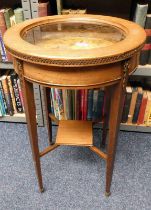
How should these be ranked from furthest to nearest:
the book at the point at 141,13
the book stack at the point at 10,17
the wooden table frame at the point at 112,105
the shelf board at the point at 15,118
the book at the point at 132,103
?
the shelf board at the point at 15,118, the book at the point at 132,103, the book stack at the point at 10,17, the book at the point at 141,13, the wooden table frame at the point at 112,105

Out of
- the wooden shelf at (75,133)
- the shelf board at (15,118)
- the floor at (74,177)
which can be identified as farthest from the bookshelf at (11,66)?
the wooden shelf at (75,133)

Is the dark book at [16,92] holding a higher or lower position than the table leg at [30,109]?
lower

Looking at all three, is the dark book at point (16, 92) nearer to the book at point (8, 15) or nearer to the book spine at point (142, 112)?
the book at point (8, 15)

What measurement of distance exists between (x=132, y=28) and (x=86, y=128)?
1.72 ft

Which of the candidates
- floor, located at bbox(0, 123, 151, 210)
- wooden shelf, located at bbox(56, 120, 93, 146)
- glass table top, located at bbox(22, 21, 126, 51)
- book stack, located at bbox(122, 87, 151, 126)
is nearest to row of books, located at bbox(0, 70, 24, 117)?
floor, located at bbox(0, 123, 151, 210)

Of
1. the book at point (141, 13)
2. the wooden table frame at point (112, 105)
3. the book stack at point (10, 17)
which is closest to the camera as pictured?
the wooden table frame at point (112, 105)

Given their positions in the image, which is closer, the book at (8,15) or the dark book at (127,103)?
the book at (8,15)

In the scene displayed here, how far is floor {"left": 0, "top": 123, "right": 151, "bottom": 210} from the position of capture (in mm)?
1027

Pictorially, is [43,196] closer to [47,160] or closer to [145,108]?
[47,160]

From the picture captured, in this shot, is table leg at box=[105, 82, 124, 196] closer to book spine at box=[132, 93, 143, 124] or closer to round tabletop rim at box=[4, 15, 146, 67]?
round tabletop rim at box=[4, 15, 146, 67]

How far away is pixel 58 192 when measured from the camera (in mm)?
1072

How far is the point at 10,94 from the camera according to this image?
1.39 meters

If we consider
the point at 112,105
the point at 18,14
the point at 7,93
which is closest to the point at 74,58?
the point at 112,105

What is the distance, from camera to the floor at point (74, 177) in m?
1.03
